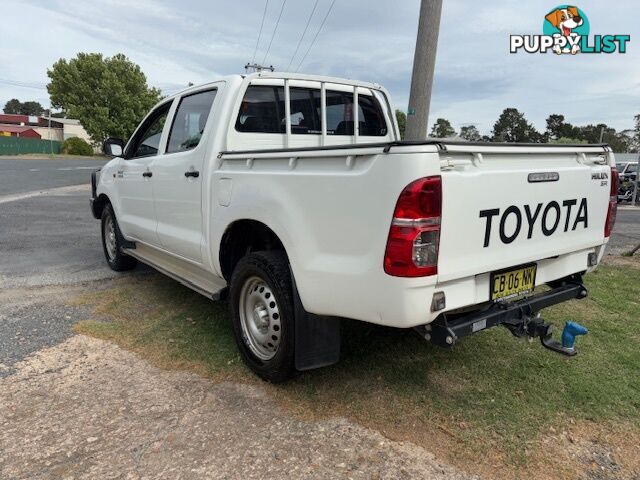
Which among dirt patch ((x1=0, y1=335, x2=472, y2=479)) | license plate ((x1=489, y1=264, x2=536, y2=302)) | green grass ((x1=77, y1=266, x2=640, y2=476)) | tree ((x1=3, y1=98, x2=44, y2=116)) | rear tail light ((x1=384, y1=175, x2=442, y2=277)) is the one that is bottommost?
dirt patch ((x1=0, y1=335, x2=472, y2=479))

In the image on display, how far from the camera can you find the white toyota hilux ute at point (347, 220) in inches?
93.8

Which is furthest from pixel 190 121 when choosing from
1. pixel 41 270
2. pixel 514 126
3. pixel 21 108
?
pixel 21 108

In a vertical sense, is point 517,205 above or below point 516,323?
above

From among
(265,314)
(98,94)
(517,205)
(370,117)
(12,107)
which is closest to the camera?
(517,205)

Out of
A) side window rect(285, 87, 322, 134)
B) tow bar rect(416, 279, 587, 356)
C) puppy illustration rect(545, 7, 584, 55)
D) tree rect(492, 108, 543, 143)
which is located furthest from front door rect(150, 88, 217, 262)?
tree rect(492, 108, 543, 143)

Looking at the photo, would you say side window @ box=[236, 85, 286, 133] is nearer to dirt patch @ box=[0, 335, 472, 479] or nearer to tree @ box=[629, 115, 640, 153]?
dirt patch @ box=[0, 335, 472, 479]

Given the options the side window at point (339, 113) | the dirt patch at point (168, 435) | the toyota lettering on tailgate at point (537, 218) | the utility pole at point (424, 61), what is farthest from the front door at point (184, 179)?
the utility pole at point (424, 61)

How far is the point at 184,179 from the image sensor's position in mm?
3969

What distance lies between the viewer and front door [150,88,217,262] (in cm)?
384

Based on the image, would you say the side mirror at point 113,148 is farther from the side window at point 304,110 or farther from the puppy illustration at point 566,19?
the puppy illustration at point 566,19

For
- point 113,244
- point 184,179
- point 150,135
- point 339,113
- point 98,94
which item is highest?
point 98,94

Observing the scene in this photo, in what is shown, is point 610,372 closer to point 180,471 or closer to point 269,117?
point 180,471

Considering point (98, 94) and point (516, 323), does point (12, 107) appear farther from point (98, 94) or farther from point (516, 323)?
point (516, 323)

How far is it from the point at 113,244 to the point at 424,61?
14.6 ft
